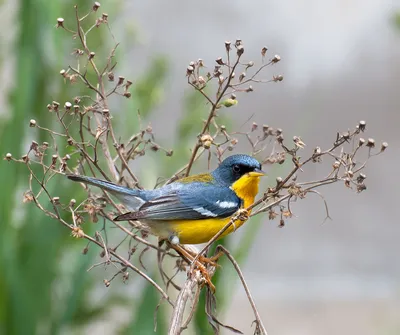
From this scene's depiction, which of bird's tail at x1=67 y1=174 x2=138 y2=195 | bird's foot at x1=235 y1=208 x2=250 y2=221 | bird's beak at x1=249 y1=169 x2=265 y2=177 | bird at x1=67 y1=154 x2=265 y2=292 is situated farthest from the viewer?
bird's beak at x1=249 y1=169 x2=265 y2=177

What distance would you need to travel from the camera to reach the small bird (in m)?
1.76

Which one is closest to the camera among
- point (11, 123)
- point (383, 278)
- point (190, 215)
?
point (190, 215)

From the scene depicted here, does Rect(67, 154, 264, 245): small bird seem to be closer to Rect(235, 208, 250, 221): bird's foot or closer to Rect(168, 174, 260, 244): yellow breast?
Rect(168, 174, 260, 244): yellow breast

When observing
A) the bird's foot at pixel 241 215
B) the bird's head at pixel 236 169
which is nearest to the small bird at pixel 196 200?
the bird's head at pixel 236 169

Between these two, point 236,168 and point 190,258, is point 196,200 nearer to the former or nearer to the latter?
point 236,168

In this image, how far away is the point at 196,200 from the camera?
6.45ft

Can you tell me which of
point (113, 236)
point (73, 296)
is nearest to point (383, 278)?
point (113, 236)

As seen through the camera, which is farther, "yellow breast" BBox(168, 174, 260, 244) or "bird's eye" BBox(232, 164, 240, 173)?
"bird's eye" BBox(232, 164, 240, 173)

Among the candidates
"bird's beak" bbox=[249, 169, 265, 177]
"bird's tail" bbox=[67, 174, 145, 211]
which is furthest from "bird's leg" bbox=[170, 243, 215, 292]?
"bird's beak" bbox=[249, 169, 265, 177]

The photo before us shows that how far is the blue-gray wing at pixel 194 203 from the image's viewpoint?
71.7 inches

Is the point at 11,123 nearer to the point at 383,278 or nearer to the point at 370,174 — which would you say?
the point at 383,278

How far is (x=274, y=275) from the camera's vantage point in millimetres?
5914

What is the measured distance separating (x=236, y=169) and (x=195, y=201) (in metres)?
0.14

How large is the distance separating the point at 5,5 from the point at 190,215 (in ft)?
4.63
